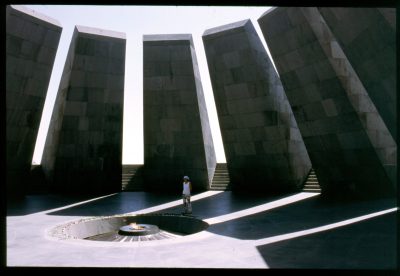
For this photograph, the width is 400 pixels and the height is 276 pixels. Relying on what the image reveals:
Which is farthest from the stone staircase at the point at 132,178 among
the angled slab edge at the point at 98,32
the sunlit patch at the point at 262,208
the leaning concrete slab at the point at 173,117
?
the sunlit patch at the point at 262,208

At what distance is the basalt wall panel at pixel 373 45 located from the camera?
281 inches

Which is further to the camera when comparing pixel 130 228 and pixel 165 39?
pixel 165 39

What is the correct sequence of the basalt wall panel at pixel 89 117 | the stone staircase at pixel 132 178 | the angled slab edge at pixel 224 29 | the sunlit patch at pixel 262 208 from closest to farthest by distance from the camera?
the sunlit patch at pixel 262 208 → the angled slab edge at pixel 224 29 → the basalt wall panel at pixel 89 117 → the stone staircase at pixel 132 178

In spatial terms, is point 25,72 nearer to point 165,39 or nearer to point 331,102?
point 165,39

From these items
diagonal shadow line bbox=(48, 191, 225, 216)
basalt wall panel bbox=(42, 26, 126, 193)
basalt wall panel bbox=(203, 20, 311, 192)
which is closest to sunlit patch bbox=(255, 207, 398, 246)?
diagonal shadow line bbox=(48, 191, 225, 216)

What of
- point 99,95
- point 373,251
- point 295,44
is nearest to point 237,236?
point 373,251

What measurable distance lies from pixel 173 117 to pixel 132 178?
4.74m

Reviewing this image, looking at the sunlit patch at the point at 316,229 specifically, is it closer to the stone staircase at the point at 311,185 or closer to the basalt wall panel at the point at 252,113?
the stone staircase at the point at 311,185

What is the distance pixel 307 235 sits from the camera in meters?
7.38

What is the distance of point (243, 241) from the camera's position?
699cm

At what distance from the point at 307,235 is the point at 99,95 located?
486 inches

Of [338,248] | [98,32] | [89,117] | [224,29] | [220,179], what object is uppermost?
[98,32]

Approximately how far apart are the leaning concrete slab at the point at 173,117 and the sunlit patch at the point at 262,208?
5.43 m

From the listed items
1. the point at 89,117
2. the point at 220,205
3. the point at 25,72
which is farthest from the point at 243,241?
the point at 89,117
